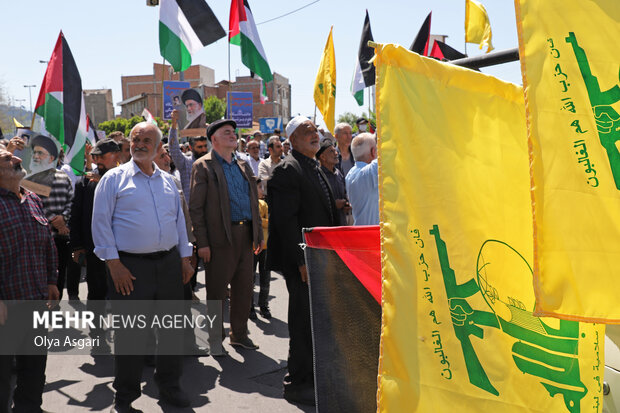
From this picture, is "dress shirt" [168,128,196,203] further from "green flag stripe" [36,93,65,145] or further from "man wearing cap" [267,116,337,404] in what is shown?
"man wearing cap" [267,116,337,404]

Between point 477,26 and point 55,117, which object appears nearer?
point 55,117

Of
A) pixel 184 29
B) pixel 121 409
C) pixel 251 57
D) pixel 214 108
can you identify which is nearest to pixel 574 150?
pixel 121 409

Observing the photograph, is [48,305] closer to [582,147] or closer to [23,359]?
[23,359]

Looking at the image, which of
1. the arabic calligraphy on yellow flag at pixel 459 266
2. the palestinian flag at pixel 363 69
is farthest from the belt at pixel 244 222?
the palestinian flag at pixel 363 69

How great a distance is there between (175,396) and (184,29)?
20.0 ft

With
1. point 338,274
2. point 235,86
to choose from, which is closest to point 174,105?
point 338,274

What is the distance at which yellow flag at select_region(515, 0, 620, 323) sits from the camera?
171cm

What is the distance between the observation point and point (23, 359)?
4.39m

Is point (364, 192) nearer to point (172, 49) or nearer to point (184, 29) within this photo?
point (172, 49)

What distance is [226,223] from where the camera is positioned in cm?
602

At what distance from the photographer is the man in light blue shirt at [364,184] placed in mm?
5309

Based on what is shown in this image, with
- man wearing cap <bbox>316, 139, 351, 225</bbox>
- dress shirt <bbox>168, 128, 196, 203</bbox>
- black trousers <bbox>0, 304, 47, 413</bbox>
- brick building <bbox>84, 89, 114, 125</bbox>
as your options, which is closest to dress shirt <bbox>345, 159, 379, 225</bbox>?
man wearing cap <bbox>316, 139, 351, 225</bbox>

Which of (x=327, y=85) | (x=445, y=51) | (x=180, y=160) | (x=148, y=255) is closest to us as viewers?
(x=148, y=255)

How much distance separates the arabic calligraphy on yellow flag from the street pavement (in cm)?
286
